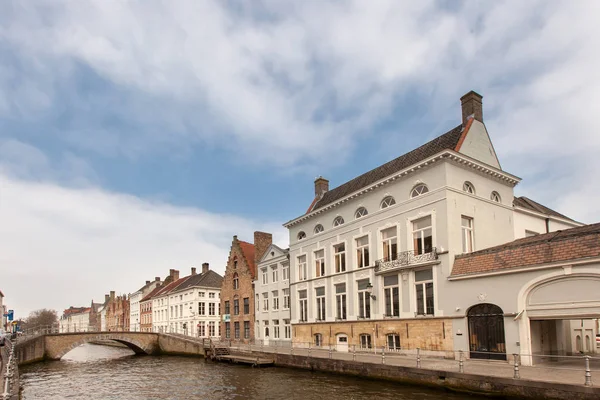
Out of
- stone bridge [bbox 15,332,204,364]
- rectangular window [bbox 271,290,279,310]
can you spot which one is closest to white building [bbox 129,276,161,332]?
stone bridge [bbox 15,332,204,364]

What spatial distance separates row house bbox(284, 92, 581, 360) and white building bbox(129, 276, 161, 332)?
173ft

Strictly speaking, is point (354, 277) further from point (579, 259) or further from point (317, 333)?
point (579, 259)

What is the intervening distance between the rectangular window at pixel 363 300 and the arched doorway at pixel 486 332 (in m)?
7.59

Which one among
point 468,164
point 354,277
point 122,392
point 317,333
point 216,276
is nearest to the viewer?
point 122,392

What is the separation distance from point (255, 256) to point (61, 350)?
1863 centimetres

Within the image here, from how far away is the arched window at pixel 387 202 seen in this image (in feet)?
87.5

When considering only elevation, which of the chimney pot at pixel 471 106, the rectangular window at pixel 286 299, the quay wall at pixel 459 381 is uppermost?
the chimney pot at pixel 471 106

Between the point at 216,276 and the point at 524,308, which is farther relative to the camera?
the point at 216,276

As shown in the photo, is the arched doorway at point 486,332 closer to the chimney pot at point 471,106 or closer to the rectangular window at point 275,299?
the chimney pot at point 471,106

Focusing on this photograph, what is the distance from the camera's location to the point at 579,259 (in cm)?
1708

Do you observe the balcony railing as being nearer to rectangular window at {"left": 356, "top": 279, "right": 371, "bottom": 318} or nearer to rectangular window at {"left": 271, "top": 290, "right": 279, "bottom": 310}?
rectangular window at {"left": 356, "top": 279, "right": 371, "bottom": 318}

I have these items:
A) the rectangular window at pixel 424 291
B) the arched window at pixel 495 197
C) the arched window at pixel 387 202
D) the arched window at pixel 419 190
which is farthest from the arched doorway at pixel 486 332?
the arched window at pixel 387 202

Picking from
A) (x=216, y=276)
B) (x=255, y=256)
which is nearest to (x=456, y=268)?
(x=255, y=256)

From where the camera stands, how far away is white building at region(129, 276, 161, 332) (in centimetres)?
7831
